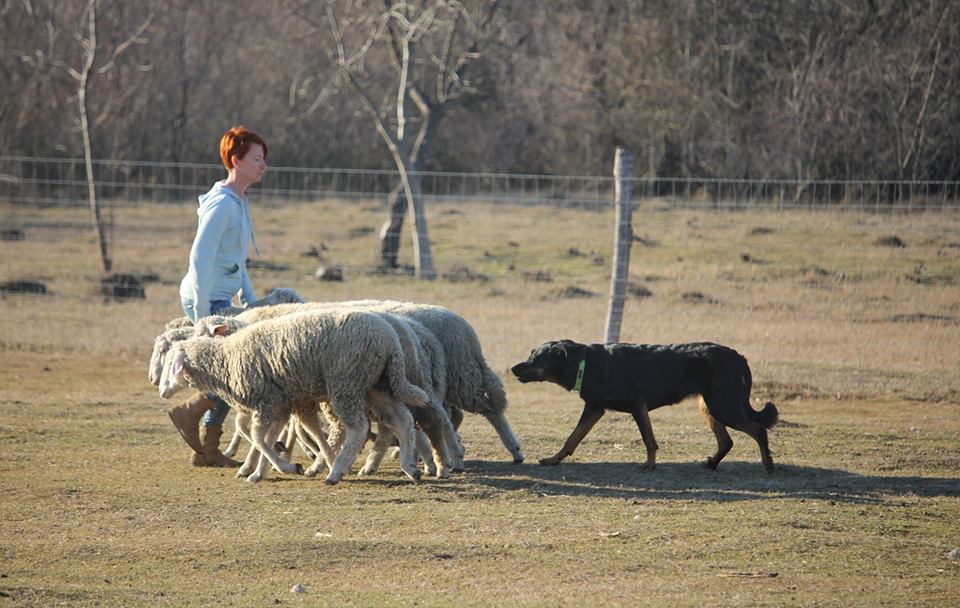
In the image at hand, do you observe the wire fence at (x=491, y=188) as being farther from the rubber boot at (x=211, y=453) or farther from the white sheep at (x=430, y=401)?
the rubber boot at (x=211, y=453)

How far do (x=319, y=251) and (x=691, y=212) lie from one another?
296 inches

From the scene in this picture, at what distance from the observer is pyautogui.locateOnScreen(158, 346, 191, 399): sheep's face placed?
809cm

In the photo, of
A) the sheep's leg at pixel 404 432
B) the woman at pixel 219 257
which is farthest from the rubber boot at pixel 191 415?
the sheep's leg at pixel 404 432

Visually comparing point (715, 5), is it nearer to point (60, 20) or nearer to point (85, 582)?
point (60, 20)

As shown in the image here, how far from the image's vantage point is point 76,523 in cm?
692

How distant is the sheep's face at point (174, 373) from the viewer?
809 cm

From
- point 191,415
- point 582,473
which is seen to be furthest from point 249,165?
point 582,473

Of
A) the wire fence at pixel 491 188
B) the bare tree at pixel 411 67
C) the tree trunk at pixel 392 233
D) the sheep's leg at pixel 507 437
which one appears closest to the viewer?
the sheep's leg at pixel 507 437

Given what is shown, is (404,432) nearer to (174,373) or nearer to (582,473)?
(582,473)

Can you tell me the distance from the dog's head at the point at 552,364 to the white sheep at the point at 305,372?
44.0 inches

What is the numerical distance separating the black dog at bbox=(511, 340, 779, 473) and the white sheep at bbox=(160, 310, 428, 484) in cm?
126

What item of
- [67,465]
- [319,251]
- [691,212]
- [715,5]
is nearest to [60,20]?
[319,251]

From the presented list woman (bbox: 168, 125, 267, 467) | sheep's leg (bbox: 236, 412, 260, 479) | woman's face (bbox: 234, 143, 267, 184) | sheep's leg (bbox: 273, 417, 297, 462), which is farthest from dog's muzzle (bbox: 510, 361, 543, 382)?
woman's face (bbox: 234, 143, 267, 184)

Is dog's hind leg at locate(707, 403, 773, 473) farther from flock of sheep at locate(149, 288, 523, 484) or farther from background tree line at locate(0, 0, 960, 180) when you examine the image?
background tree line at locate(0, 0, 960, 180)
